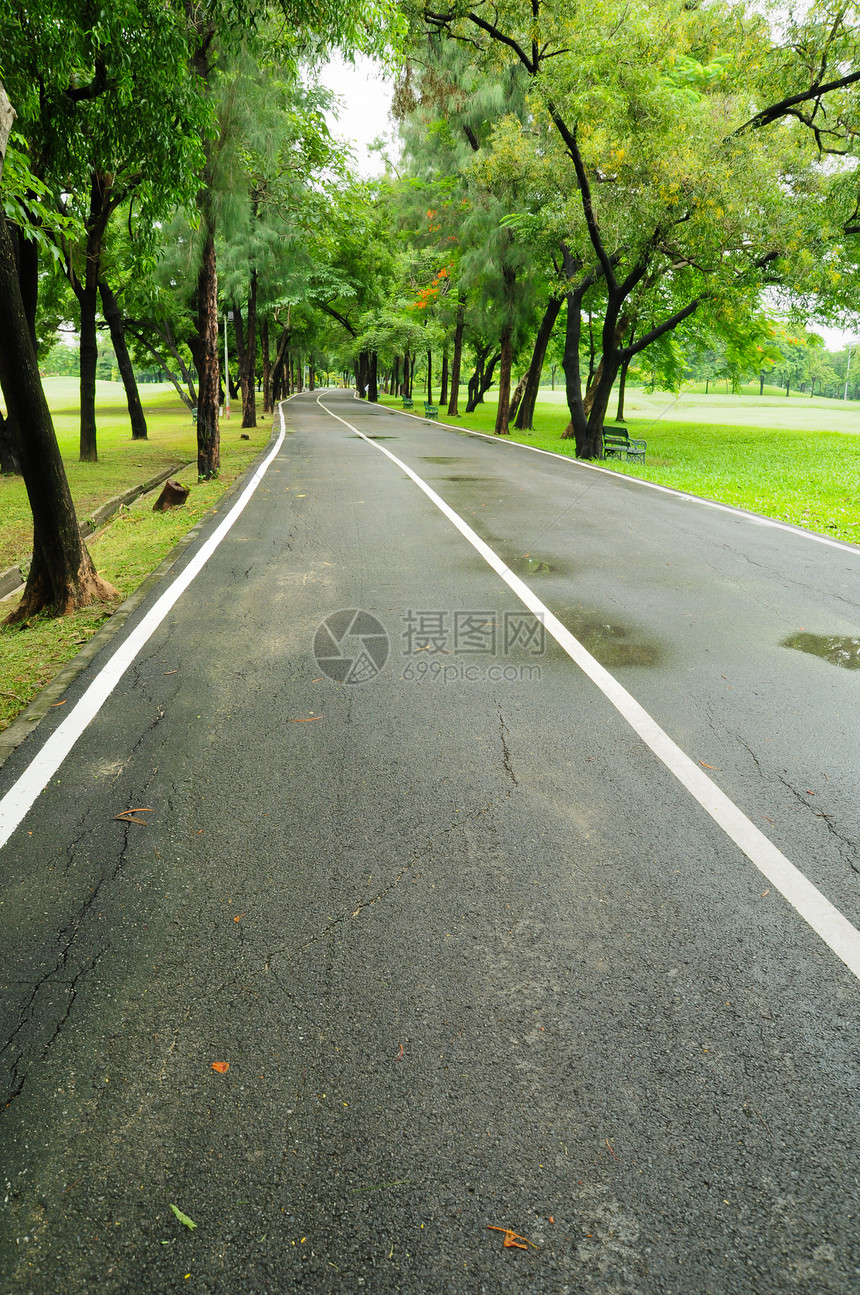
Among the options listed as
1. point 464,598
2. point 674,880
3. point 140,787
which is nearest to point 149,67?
point 464,598

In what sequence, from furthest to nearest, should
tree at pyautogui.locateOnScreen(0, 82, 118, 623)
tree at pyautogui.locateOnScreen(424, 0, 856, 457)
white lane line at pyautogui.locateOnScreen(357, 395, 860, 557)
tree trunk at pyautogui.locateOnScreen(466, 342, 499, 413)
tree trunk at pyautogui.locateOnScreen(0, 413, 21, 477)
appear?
tree trunk at pyautogui.locateOnScreen(466, 342, 499, 413), tree trunk at pyautogui.locateOnScreen(0, 413, 21, 477), tree at pyautogui.locateOnScreen(424, 0, 856, 457), white lane line at pyautogui.locateOnScreen(357, 395, 860, 557), tree at pyautogui.locateOnScreen(0, 82, 118, 623)

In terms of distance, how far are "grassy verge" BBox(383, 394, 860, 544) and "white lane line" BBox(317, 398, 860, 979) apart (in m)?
6.42

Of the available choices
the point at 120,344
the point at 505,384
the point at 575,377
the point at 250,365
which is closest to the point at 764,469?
the point at 575,377

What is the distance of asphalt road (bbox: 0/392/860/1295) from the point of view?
74.9 inches

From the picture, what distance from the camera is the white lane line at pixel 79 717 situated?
12.2ft

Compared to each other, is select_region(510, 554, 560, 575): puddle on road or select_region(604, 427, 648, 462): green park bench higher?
select_region(604, 427, 648, 462): green park bench

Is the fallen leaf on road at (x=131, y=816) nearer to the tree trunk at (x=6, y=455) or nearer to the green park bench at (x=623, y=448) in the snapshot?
the tree trunk at (x=6, y=455)

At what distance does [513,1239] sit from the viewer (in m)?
1.88

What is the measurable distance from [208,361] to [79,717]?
12.8 m

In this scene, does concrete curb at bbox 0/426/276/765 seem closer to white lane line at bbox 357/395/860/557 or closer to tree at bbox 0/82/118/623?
tree at bbox 0/82/118/623

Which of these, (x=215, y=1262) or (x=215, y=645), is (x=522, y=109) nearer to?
(x=215, y=645)

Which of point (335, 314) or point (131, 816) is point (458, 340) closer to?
point (335, 314)

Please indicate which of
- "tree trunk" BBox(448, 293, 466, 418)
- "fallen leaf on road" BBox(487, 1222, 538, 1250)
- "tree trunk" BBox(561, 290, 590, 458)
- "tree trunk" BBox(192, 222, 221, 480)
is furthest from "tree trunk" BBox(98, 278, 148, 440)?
"fallen leaf on road" BBox(487, 1222, 538, 1250)

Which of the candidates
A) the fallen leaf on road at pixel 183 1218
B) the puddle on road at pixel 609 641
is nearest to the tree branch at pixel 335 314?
the puddle on road at pixel 609 641
